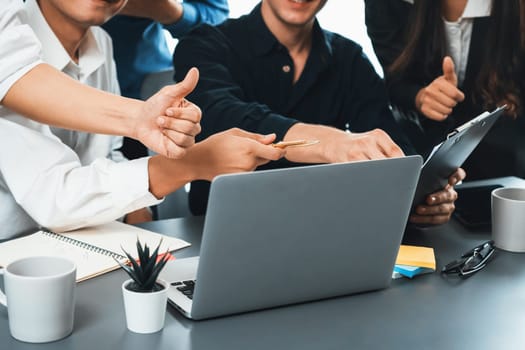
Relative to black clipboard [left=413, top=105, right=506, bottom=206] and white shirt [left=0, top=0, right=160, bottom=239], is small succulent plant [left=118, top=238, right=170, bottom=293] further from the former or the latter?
black clipboard [left=413, top=105, right=506, bottom=206]

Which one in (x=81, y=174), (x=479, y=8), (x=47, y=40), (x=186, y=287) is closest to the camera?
(x=186, y=287)

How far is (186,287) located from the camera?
1114 mm

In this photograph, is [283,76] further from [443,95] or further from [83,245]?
[83,245]

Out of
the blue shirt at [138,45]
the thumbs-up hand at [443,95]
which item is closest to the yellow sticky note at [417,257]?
the thumbs-up hand at [443,95]

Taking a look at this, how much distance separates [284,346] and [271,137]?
414mm

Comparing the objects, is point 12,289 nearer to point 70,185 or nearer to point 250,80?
point 70,185

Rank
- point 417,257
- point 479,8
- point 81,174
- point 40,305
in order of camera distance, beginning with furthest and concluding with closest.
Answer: point 479,8, point 81,174, point 417,257, point 40,305

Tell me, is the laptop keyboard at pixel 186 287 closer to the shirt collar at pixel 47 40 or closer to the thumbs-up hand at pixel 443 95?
the shirt collar at pixel 47 40

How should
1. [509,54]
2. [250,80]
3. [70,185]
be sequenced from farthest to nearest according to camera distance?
[509,54]
[250,80]
[70,185]

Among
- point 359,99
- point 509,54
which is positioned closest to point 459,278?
point 359,99

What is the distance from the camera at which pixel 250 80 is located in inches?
76.5

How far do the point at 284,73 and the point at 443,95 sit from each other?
1.34ft

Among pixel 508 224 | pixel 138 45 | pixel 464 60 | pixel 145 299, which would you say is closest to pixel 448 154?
pixel 508 224

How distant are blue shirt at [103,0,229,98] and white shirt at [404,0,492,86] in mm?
705
